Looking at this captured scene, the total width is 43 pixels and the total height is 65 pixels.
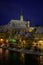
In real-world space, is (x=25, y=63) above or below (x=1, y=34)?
below

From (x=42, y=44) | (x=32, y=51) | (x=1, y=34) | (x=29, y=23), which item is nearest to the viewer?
(x=32, y=51)

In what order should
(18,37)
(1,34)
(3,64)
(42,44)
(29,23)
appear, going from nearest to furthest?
(3,64), (42,44), (18,37), (1,34), (29,23)

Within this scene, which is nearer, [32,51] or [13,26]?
[32,51]

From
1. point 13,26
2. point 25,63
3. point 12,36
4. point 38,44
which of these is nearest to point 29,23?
point 13,26

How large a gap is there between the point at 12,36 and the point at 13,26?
1682 cm

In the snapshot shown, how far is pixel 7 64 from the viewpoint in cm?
2173

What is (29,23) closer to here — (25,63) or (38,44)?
(38,44)

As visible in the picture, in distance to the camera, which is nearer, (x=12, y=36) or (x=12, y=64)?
(x=12, y=64)

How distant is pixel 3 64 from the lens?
21719 mm

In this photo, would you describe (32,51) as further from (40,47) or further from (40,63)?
(40,63)

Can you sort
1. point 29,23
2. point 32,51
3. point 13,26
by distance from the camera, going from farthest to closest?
point 29,23 < point 13,26 < point 32,51

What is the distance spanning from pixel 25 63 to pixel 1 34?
101ft

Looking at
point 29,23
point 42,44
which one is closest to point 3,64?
point 42,44

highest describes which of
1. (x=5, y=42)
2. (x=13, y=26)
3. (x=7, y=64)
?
(x=13, y=26)
